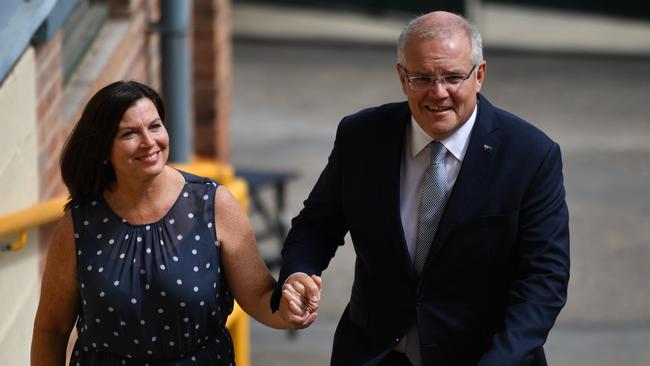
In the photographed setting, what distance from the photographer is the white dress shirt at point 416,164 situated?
11.6 feet

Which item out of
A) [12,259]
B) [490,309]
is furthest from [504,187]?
[12,259]

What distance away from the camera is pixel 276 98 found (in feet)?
53.4

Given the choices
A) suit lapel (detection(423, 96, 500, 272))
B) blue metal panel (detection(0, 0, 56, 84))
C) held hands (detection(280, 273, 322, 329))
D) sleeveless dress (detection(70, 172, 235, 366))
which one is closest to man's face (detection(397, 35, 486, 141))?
suit lapel (detection(423, 96, 500, 272))

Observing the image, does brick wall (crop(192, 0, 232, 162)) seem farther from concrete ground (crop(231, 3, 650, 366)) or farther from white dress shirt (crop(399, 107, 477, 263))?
white dress shirt (crop(399, 107, 477, 263))

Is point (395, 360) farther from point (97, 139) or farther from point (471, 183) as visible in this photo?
point (97, 139)

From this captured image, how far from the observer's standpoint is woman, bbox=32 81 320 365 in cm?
352

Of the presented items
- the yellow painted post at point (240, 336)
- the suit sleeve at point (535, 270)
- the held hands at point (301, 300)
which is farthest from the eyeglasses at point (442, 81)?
the yellow painted post at point (240, 336)

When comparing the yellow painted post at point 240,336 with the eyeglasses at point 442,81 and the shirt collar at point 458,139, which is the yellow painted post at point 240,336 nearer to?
the shirt collar at point 458,139

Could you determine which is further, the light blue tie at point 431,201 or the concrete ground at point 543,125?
the concrete ground at point 543,125

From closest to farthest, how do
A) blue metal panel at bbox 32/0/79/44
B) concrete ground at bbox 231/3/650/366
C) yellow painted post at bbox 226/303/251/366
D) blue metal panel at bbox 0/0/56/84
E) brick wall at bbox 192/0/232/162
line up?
blue metal panel at bbox 0/0/56/84, blue metal panel at bbox 32/0/79/44, yellow painted post at bbox 226/303/251/366, brick wall at bbox 192/0/232/162, concrete ground at bbox 231/3/650/366

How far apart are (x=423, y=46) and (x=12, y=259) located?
81.6 inches

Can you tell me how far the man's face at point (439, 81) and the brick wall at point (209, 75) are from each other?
4.29 meters

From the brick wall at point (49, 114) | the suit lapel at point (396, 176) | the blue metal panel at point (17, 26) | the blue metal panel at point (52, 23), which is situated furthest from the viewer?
the brick wall at point (49, 114)

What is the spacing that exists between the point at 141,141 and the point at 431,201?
0.80m
